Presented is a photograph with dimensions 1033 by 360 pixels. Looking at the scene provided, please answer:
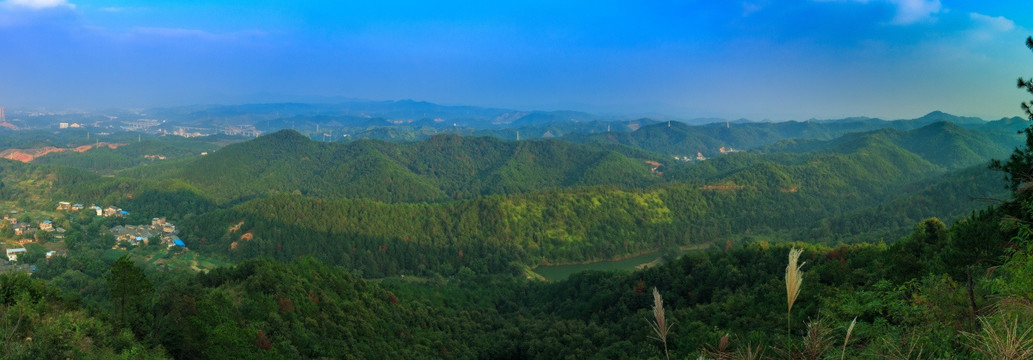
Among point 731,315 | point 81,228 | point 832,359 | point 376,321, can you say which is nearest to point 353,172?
point 81,228

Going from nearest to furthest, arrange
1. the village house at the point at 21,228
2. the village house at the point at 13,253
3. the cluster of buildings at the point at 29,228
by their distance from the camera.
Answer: the village house at the point at 13,253 → the village house at the point at 21,228 → the cluster of buildings at the point at 29,228

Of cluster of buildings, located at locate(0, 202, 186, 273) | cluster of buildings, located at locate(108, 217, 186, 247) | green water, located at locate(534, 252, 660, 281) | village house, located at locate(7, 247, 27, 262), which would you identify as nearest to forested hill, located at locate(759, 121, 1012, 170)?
green water, located at locate(534, 252, 660, 281)

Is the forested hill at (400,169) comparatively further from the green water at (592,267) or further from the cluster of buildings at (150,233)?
the green water at (592,267)

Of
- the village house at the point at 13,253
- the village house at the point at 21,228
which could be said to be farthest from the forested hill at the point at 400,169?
the village house at the point at 13,253

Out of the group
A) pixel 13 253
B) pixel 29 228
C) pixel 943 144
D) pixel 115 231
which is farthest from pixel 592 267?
pixel 943 144

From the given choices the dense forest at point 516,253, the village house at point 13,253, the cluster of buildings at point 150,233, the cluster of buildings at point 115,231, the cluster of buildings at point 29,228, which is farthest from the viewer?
the cluster of buildings at point 150,233

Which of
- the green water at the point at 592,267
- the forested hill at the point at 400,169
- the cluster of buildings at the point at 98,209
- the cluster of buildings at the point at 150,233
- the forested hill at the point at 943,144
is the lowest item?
the green water at the point at 592,267

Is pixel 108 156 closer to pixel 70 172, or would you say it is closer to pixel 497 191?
pixel 70 172
